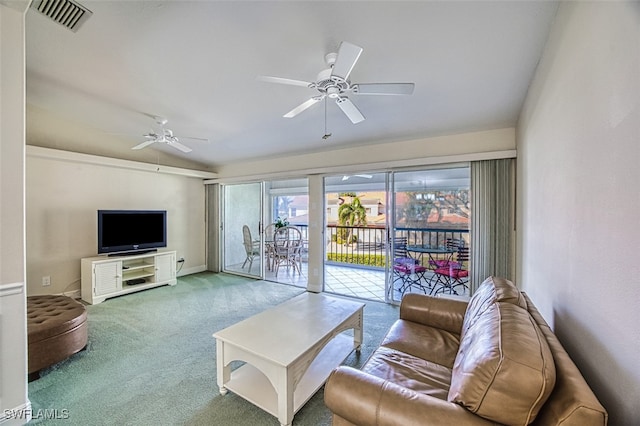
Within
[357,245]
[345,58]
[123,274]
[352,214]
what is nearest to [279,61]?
[345,58]

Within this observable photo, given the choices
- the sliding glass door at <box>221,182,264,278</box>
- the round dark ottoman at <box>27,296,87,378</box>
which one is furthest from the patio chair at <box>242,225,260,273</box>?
the round dark ottoman at <box>27,296,87,378</box>

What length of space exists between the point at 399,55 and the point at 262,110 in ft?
5.62

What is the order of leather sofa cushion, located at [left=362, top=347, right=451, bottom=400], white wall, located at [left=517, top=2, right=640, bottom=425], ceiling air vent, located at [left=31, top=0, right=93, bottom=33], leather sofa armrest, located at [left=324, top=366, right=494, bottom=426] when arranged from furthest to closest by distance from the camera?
ceiling air vent, located at [left=31, top=0, right=93, bottom=33] → leather sofa cushion, located at [left=362, top=347, right=451, bottom=400] → leather sofa armrest, located at [left=324, top=366, right=494, bottom=426] → white wall, located at [left=517, top=2, right=640, bottom=425]

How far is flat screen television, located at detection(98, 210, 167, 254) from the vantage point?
13.2 feet

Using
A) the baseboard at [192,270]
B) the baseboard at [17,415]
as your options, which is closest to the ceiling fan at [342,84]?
the baseboard at [17,415]

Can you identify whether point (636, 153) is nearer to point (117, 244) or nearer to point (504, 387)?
point (504, 387)

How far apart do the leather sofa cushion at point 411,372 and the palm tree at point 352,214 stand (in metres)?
5.50

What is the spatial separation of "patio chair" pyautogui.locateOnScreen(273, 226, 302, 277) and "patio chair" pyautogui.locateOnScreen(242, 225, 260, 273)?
395mm

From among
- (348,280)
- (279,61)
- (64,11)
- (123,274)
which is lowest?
(348,280)

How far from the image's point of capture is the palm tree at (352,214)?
7.16 m

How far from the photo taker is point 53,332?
2152 millimetres

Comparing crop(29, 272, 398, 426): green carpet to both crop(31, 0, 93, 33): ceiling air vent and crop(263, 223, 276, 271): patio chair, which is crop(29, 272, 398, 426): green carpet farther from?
crop(31, 0, 93, 33): ceiling air vent

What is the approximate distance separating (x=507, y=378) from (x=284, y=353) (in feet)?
3.93

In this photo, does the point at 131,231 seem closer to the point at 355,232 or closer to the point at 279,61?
the point at 279,61
